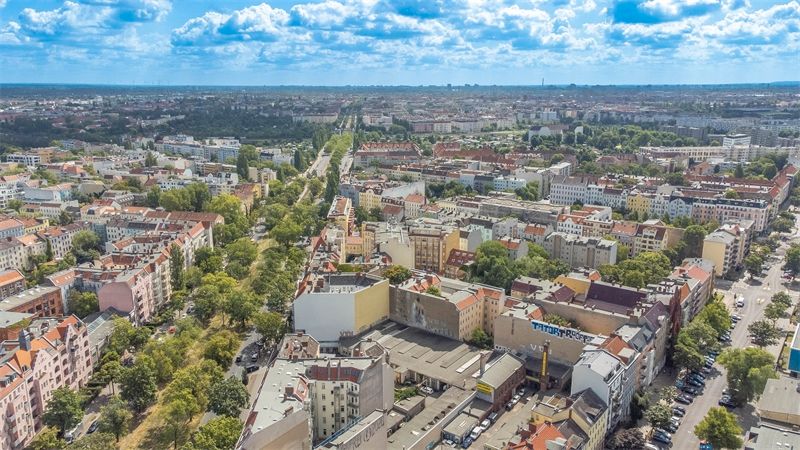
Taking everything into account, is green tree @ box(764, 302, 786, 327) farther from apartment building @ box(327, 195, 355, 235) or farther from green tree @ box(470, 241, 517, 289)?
apartment building @ box(327, 195, 355, 235)

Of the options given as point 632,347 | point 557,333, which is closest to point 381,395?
point 557,333

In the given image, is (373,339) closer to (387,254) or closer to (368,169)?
(387,254)

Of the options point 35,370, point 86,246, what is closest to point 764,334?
point 35,370

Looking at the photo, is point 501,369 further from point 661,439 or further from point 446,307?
point 661,439

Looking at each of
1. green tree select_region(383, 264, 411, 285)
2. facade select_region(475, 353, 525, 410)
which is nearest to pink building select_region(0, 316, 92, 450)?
green tree select_region(383, 264, 411, 285)

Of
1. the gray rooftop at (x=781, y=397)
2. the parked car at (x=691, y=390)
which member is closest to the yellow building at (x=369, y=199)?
the parked car at (x=691, y=390)
